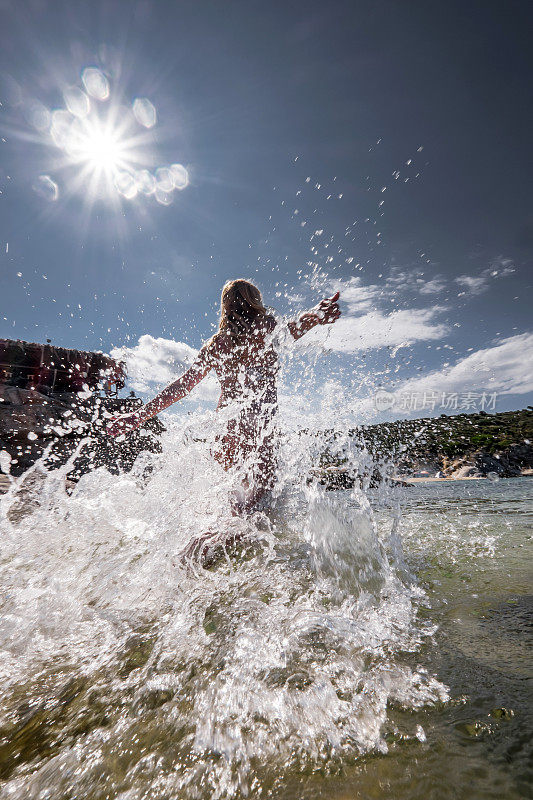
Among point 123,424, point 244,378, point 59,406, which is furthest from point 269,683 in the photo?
point 59,406

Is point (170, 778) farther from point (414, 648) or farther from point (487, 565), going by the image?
point (487, 565)

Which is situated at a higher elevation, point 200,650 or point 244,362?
point 244,362

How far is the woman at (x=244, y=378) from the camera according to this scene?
3168 millimetres

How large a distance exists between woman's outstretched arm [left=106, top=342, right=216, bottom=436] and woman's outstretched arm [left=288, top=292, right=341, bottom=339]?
2.93 feet

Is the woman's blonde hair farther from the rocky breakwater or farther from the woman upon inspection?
the rocky breakwater

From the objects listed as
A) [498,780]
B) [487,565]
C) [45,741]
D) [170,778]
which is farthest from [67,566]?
[487,565]

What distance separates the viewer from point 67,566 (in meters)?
2.31

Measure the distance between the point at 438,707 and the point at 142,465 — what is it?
3954 mm

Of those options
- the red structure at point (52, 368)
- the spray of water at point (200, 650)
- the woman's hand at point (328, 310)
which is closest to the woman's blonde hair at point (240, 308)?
the woman's hand at point (328, 310)

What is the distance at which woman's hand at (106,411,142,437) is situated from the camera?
11.1 ft

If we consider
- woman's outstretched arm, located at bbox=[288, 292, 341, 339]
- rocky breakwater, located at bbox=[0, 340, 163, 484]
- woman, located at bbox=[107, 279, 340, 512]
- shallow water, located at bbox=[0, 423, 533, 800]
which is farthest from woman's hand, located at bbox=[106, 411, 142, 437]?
rocky breakwater, located at bbox=[0, 340, 163, 484]

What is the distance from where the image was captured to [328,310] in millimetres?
3490

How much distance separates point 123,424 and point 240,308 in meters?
1.71

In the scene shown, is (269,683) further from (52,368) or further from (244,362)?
(52,368)
